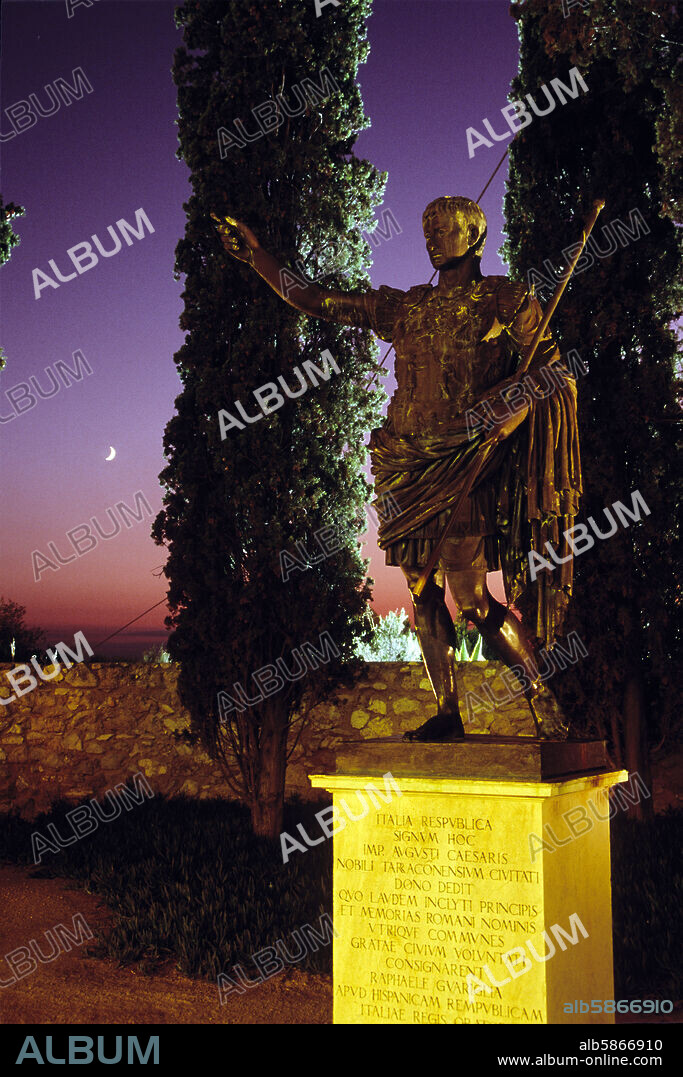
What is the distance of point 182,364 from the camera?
26.2 ft

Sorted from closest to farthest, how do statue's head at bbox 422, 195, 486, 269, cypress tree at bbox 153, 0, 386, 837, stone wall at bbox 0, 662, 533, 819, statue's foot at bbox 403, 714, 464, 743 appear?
statue's foot at bbox 403, 714, 464, 743 → statue's head at bbox 422, 195, 486, 269 → cypress tree at bbox 153, 0, 386, 837 → stone wall at bbox 0, 662, 533, 819

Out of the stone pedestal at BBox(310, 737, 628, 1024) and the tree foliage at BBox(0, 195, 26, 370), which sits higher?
the tree foliage at BBox(0, 195, 26, 370)

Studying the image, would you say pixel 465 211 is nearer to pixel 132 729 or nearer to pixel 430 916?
pixel 430 916

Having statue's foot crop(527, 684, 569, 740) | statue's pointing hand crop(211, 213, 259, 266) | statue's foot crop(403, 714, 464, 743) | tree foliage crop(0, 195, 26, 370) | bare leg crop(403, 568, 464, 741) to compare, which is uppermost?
tree foliage crop(0, 195, 26, 370)

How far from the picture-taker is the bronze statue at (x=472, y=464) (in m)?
3.57

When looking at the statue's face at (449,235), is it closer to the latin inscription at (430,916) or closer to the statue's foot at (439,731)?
the statue's foot at (439,731)

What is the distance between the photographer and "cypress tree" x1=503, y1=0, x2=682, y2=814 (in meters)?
6.76

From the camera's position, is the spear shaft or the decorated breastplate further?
the decorated breastplate

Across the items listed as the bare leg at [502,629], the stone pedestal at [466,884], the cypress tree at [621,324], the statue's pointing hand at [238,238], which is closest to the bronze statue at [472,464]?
the bare leg at [502,629]

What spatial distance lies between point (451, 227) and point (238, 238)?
0.93 meters

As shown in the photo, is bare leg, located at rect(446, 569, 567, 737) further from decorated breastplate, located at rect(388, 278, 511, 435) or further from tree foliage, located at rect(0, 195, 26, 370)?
tree foliage, located at rect(0, 195, 26, 370)

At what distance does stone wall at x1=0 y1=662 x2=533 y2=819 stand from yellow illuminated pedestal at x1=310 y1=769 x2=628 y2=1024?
473 centimetres

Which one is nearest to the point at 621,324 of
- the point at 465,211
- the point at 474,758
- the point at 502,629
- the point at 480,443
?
the point at 465,211

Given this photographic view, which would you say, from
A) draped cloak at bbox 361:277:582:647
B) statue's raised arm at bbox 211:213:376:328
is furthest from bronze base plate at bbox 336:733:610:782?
statue's raised arm at bbox 211:213:376:328
